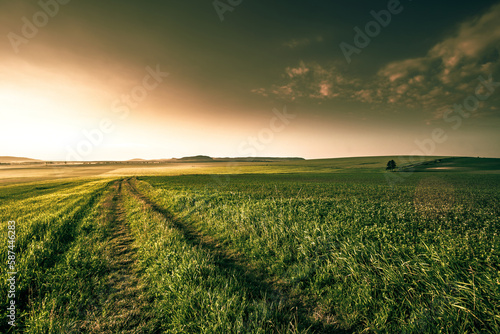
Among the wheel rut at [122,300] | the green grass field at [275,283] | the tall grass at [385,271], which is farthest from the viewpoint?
the wheel rut at [122,300]

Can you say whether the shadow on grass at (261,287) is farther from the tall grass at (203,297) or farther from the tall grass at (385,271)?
the tall grass at (385,271)

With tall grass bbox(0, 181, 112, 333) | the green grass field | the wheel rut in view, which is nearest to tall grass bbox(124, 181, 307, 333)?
the green grass field

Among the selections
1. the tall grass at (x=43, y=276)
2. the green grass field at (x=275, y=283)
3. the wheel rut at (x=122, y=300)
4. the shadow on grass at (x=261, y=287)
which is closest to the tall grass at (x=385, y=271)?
the green grass field at (x=275, y=283)

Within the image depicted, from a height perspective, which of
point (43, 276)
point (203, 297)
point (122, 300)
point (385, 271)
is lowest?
point (122, 300)

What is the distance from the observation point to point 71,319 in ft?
12.6

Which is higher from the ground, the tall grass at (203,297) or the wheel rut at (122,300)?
the tall grass at (203,297)

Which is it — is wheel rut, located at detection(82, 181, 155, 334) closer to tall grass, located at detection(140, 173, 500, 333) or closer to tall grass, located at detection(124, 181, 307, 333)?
tall grass, located at detection(124, 181, 307, 333)

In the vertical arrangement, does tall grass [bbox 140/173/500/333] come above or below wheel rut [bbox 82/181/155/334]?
above

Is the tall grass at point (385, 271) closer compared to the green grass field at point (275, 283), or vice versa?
the tall grass at point (385, 271)

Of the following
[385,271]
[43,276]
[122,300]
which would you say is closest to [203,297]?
[122,300]

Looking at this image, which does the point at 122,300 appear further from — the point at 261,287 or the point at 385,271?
the point at 385,271

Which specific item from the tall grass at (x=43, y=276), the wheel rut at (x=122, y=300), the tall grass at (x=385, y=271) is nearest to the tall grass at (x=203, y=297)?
the wheel rut at (x=122, y=300)

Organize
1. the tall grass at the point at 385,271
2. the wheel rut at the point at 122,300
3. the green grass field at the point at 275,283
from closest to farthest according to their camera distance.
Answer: the tall grass at the point at 385,271, the green grass field at the point at 275,283, the wheel rut at the point at 122,300

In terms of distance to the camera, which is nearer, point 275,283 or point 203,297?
point 203,297
